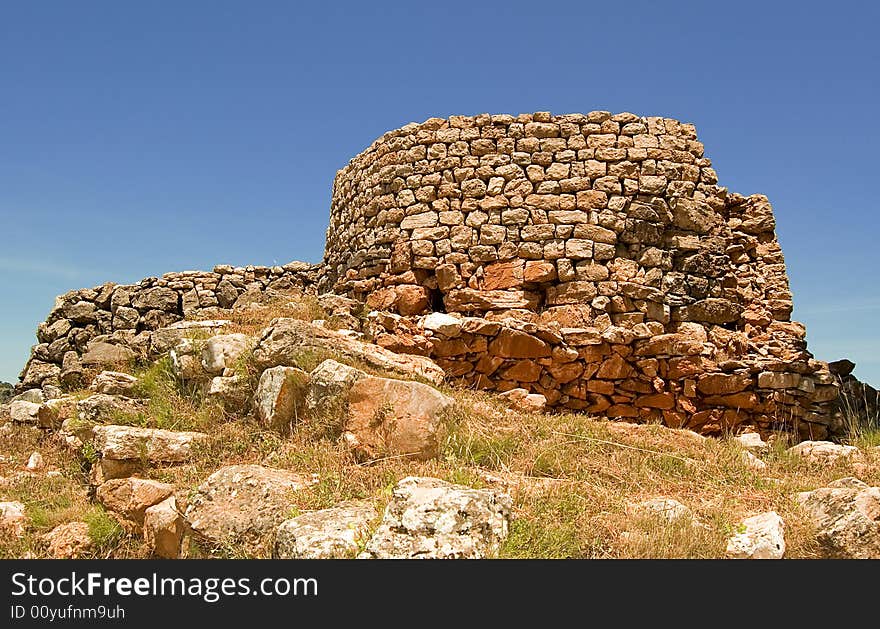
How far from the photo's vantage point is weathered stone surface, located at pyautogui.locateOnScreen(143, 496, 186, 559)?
469 cm

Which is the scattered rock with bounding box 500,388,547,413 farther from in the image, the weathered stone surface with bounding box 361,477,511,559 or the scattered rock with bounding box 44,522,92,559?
the scattered rock with bounding box 44,522,92,559

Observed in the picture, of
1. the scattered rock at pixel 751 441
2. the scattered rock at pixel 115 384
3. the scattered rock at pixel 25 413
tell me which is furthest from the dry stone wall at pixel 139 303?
the scattered rock at pixel 751 441

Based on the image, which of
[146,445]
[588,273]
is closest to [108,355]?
[146,445]

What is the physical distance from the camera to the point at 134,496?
513 centimetres

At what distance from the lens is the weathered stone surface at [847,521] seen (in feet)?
13.3

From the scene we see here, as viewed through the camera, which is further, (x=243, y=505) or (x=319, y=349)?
(x=319, y=349)

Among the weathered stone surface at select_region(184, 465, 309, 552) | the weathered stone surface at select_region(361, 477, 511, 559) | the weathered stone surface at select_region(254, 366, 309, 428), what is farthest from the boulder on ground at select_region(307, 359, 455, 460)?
the weathered stone surface at select_region(361, 477, 511, 559)

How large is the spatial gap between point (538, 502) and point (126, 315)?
351 inches

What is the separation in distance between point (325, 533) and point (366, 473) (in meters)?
1.02

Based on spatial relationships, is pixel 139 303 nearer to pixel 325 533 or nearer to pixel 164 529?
pixel 164 529

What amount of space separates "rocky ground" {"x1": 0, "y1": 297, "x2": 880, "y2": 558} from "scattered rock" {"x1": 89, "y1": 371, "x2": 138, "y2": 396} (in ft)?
0.06

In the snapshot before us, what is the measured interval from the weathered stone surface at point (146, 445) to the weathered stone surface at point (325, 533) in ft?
5.95

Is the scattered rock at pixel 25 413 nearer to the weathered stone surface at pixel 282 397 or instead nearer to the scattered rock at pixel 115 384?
the scattered rock at pixel 115 384
